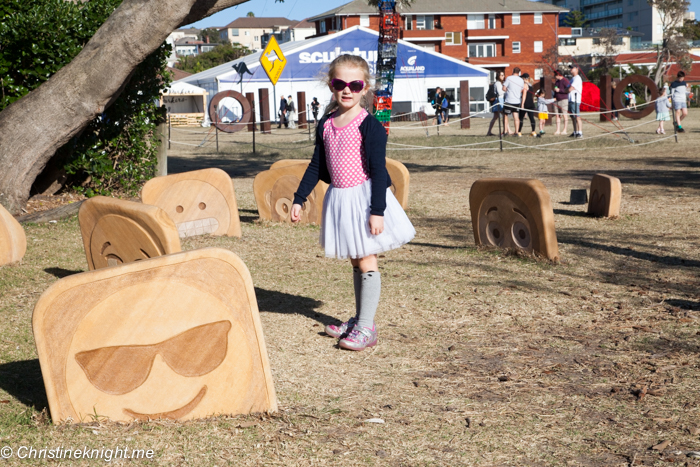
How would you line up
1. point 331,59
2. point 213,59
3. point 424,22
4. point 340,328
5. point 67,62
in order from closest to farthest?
point 340,328 → point 67,62 → point 331,59 → point 424,22 → point 213,59

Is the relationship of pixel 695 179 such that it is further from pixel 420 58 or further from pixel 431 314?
pixel 420 58

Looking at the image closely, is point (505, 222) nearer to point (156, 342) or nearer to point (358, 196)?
point (358, 196)

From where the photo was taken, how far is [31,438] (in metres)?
3.03

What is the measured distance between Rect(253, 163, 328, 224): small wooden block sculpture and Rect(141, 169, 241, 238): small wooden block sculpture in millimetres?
737

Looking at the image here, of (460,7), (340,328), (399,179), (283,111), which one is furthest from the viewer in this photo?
(460,7)

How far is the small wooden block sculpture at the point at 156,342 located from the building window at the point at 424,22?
70542mm

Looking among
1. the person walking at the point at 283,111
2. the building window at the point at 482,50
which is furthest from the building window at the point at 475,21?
the person walking at the point at 283,111

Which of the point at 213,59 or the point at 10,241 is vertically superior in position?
the point at 213,59

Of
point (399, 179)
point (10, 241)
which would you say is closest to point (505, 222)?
point (399, 179)

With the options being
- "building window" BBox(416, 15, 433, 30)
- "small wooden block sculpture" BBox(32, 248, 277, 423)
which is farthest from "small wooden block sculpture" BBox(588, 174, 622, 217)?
"building window" BBox(416, 15, 433, 30)

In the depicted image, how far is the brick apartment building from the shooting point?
229ft

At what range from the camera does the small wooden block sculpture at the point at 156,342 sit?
3006mm

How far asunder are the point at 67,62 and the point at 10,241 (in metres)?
3.86

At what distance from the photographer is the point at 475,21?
72125 millimetres
